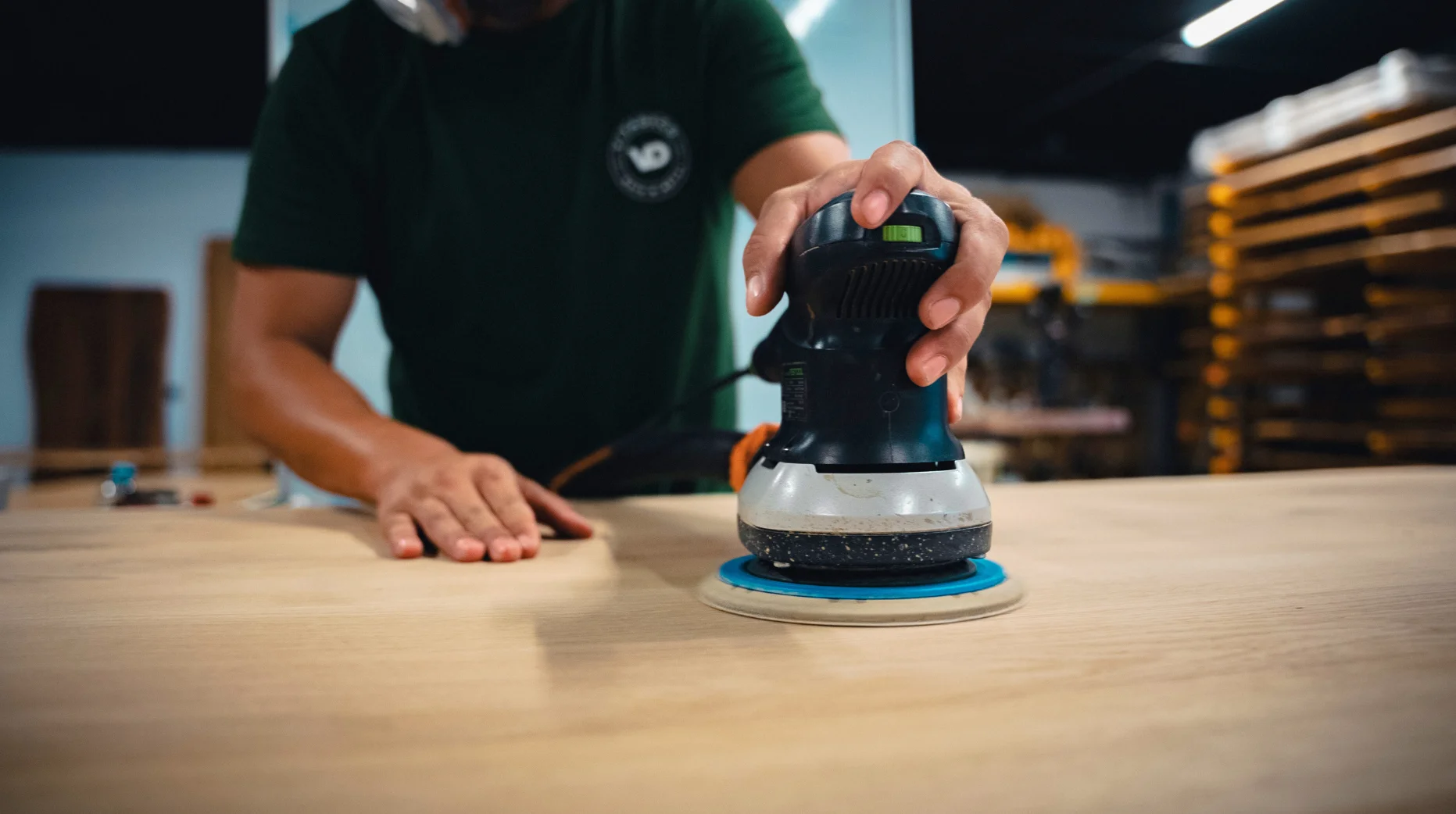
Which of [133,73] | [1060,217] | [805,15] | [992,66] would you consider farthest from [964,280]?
[1060,217]

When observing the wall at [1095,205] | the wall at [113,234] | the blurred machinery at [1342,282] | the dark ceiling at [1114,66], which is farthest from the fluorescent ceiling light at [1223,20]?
the wall at [113,234]

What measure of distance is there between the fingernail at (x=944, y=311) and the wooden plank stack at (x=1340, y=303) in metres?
3.24

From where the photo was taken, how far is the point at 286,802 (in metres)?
0.26

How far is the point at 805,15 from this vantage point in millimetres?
2123

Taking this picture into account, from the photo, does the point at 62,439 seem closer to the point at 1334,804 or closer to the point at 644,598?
the point at 644,598

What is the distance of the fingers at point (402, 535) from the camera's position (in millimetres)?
661

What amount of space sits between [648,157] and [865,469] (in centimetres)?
79

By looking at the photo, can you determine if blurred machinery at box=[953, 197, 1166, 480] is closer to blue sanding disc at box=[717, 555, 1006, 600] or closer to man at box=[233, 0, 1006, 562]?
man at box=[233, 0, 1006, 562]

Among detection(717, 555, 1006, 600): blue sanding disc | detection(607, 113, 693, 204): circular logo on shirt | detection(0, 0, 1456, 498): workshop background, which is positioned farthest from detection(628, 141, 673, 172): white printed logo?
detection(0, 0, 1456, 498): workshop background

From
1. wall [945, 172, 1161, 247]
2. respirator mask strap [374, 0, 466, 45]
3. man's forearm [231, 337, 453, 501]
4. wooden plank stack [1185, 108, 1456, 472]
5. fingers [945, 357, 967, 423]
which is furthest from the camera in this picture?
wall [945, 172, 1161, 247]

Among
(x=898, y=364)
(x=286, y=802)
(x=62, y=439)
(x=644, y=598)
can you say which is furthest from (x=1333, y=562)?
(x=62, y=439)

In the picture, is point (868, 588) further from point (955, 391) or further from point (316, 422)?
point (316, 422)

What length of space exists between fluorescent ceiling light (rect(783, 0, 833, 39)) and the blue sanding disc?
6.18ft

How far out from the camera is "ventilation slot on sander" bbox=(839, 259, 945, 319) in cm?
50
